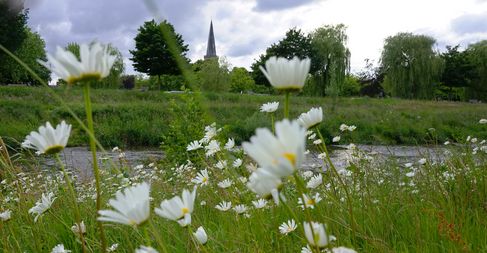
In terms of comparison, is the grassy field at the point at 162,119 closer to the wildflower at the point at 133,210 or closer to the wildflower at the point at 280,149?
the wildflower at the point at 133,210

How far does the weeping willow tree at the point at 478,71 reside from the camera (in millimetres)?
35428

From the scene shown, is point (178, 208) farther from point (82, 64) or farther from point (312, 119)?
point (312, 119)

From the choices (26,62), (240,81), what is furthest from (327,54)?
(26,62)

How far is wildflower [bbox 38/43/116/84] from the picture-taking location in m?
0.64

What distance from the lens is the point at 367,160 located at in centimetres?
335

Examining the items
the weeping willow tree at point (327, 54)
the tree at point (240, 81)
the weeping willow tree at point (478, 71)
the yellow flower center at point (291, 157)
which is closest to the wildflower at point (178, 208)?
the yellow flower center at point (291, 157)

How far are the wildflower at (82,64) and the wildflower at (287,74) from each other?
24cm

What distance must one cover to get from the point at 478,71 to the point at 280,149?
133 ft

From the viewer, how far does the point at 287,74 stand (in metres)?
0.66

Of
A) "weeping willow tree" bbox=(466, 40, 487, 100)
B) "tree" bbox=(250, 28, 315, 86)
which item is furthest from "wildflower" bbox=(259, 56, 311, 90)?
"weeping willow tree" bbox=(466, 40, 487, 100)

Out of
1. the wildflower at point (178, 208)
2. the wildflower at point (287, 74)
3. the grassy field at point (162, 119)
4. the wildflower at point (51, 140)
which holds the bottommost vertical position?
the grassy field at point (162, 119)

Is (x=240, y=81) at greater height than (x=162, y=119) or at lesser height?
greater

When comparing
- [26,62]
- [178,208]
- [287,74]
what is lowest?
[178,208]

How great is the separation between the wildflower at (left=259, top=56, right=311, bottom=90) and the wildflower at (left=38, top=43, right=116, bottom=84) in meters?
0.24
